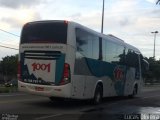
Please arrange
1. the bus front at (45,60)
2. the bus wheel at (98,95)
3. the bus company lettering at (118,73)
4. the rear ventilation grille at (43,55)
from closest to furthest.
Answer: the bus front at (45,60)
the rear ventilation grille at (43,55)
the bus wheel at (98,95)
the bus company lettering at (118,73)

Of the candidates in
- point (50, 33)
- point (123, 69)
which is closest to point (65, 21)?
point (50, 33)

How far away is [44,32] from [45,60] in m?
1.14

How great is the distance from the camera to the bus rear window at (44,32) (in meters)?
18.6

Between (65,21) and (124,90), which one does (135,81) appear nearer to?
(124,90)

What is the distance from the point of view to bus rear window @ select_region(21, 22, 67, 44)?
18.6 m

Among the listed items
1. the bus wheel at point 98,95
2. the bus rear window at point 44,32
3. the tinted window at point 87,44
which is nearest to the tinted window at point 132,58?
the bus wheel at point 98,95

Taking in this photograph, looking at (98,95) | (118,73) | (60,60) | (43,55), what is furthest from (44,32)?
(118,73)

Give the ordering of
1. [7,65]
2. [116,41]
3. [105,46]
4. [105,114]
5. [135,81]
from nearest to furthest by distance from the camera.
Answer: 1. [105,114]
2. [105,46]
3. [116,41]
4. [135,81]
5. [7,65]

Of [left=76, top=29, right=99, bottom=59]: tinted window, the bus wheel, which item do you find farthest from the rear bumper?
the bus wheel

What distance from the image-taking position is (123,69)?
25469 mm

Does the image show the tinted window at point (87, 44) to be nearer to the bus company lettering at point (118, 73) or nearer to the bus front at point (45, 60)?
the bus front at point (45, 60)

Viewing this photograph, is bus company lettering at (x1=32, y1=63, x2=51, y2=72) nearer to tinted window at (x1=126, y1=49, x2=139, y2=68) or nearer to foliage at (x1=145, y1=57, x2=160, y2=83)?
tinted window at (x1=126, y1=49, x2=139, y2=68)

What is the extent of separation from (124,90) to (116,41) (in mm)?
3340

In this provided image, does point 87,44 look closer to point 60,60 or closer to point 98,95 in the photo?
point 60,60
